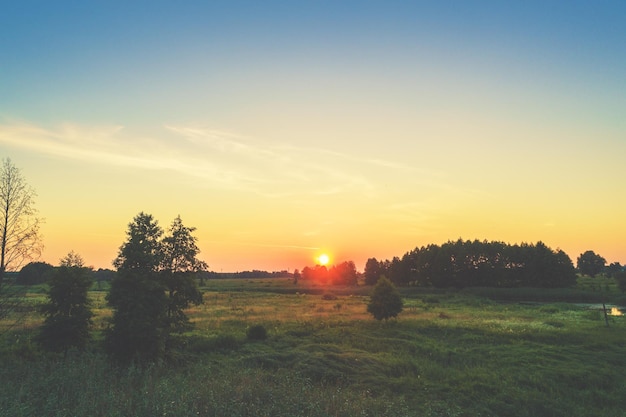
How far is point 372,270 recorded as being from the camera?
144 m

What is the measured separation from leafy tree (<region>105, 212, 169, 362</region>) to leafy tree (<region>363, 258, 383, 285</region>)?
421 ft

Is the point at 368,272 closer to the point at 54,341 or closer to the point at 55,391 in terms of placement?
the point at 54,341

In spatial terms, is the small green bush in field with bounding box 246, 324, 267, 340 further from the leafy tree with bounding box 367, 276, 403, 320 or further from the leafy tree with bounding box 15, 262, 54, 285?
the leafy tree with bounding box 367, 276, 403, 320

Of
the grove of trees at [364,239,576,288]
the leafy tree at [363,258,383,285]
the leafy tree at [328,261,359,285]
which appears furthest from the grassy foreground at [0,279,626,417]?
the leafy tree at [328,261,359,285]

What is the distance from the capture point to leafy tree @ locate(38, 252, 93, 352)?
856 inches

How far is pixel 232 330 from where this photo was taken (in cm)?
3459

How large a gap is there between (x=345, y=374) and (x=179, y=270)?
10.4 meters

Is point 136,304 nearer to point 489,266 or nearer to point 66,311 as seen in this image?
point 66,311

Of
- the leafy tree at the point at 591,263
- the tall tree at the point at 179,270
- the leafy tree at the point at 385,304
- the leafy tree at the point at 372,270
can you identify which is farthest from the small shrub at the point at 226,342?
the leafy tree at the point at 591,263

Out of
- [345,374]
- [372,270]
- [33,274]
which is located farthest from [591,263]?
[33,274]

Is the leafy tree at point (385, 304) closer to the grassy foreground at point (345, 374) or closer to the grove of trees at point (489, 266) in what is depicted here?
the grassy foreground at point (345, 374)

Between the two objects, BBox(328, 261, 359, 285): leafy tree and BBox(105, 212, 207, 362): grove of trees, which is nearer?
BBox(105, 212, 207, 362): grove of trees

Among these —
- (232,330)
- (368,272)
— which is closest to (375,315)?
(232,330)

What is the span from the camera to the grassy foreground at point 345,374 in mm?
10281
